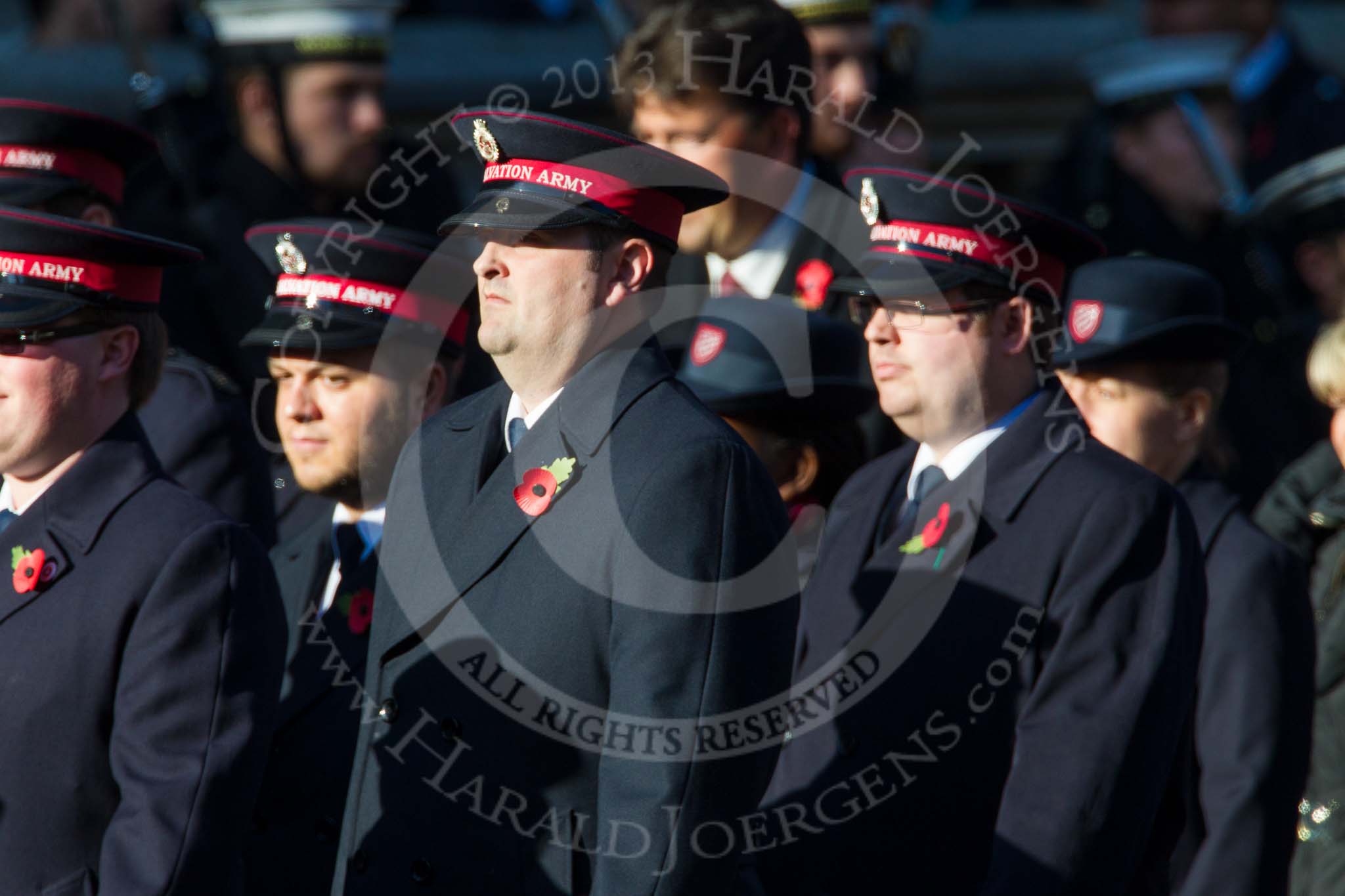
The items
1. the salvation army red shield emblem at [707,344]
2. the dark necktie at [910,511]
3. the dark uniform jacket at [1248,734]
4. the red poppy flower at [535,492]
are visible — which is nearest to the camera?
the red poppy flower at [535,492]

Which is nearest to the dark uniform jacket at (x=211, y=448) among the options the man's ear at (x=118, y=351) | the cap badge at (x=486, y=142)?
the man's ear at (x=118, y=351)

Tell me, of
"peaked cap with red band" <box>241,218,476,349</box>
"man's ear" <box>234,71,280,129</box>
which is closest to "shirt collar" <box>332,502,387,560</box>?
"peaked cap with red band" <box>241,218,476,349</box>

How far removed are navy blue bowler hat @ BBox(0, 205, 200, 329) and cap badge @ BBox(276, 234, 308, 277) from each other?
0.71 metres

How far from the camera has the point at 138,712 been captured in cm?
334

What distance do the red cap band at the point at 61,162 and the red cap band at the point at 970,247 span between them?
2.00 meters

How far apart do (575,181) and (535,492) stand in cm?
51

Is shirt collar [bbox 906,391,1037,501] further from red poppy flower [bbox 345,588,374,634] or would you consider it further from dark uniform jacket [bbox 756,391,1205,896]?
red poppy flower [bbox 345,588,374,634]

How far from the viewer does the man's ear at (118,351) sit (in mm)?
3709

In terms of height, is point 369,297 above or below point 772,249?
below

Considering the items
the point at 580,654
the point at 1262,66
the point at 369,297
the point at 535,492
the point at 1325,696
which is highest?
the point at 1262,66

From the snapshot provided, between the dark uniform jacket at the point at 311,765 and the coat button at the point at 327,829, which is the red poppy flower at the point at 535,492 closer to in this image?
the dark uniform jacket at the point at 311,765

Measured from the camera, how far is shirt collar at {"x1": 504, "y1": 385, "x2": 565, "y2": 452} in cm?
335

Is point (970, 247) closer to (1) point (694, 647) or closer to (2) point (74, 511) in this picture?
(1) point (694, 647)

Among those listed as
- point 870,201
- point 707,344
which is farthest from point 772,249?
point 870,201
